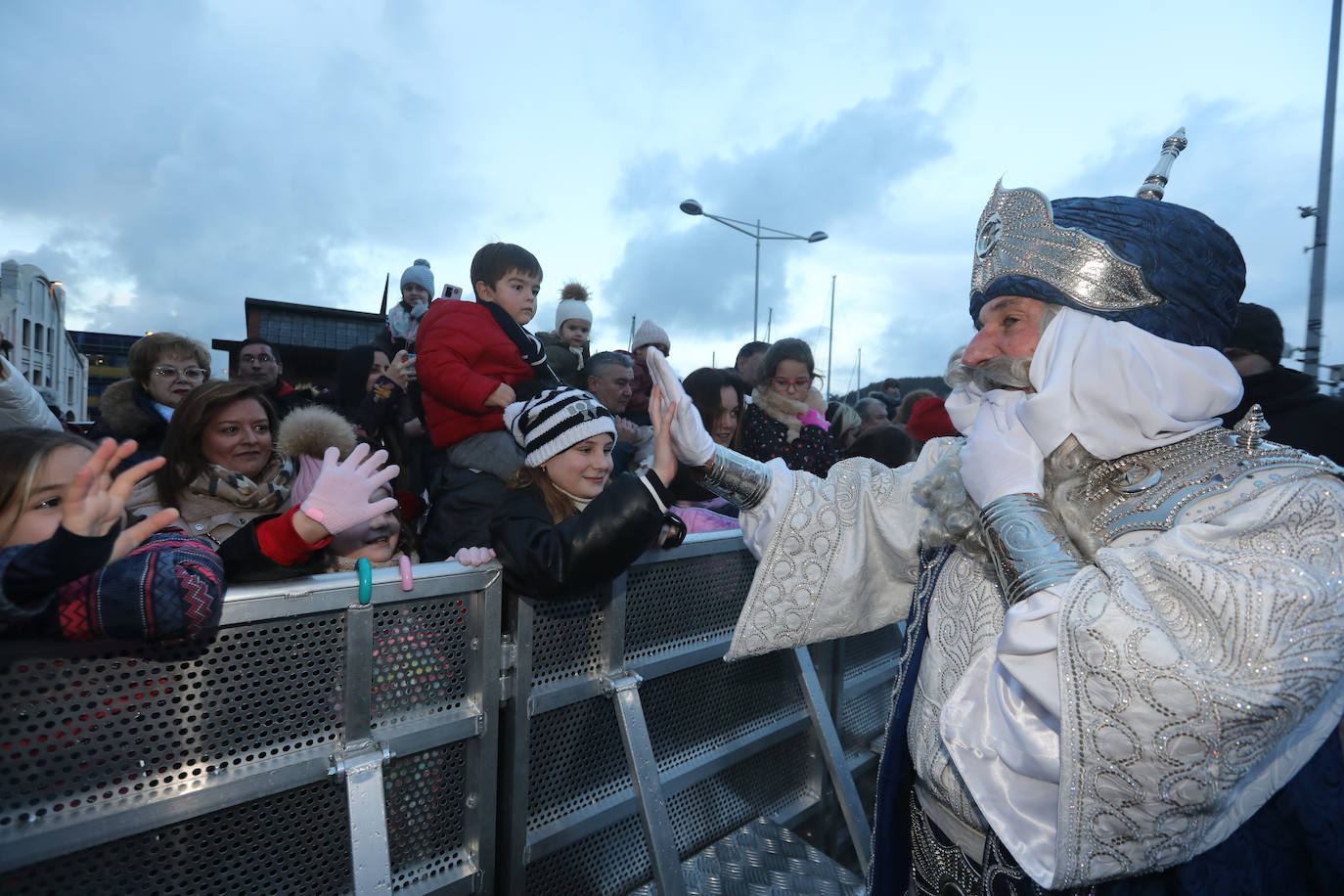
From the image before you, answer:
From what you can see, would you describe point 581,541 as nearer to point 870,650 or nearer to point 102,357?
point 870,650

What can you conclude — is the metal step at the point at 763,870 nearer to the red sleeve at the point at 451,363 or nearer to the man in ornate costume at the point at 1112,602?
the man in ornate costume at the point at 1112,602

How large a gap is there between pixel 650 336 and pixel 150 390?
135 inches

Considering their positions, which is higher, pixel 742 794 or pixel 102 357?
pixel 102 357

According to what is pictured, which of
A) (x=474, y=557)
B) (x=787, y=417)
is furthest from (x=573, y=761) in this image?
(x=787, y=417)

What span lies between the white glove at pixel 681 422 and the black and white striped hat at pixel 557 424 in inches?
18.4

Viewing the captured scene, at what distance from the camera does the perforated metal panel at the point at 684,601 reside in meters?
2.30

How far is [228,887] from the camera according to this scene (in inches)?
58.1

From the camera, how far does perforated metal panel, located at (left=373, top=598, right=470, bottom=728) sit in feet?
5.49

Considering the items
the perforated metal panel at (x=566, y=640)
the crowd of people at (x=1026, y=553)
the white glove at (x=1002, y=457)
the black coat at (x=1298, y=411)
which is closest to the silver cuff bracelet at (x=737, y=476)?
Result: the crowd of people at (x=1026, y=553)

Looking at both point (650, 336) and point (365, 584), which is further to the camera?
point (650, 336)

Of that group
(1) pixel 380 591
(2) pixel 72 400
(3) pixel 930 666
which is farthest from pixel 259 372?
(2) pixel 72 400

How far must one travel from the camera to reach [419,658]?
173 centimetres

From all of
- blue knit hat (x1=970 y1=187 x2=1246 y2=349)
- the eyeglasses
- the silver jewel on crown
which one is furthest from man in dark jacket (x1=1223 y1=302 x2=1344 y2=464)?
the eyeglasses

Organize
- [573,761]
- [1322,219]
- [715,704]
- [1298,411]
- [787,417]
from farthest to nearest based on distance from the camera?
[1322,219] < [787,417] < [1298,411] < [715,704] < [573,761]
